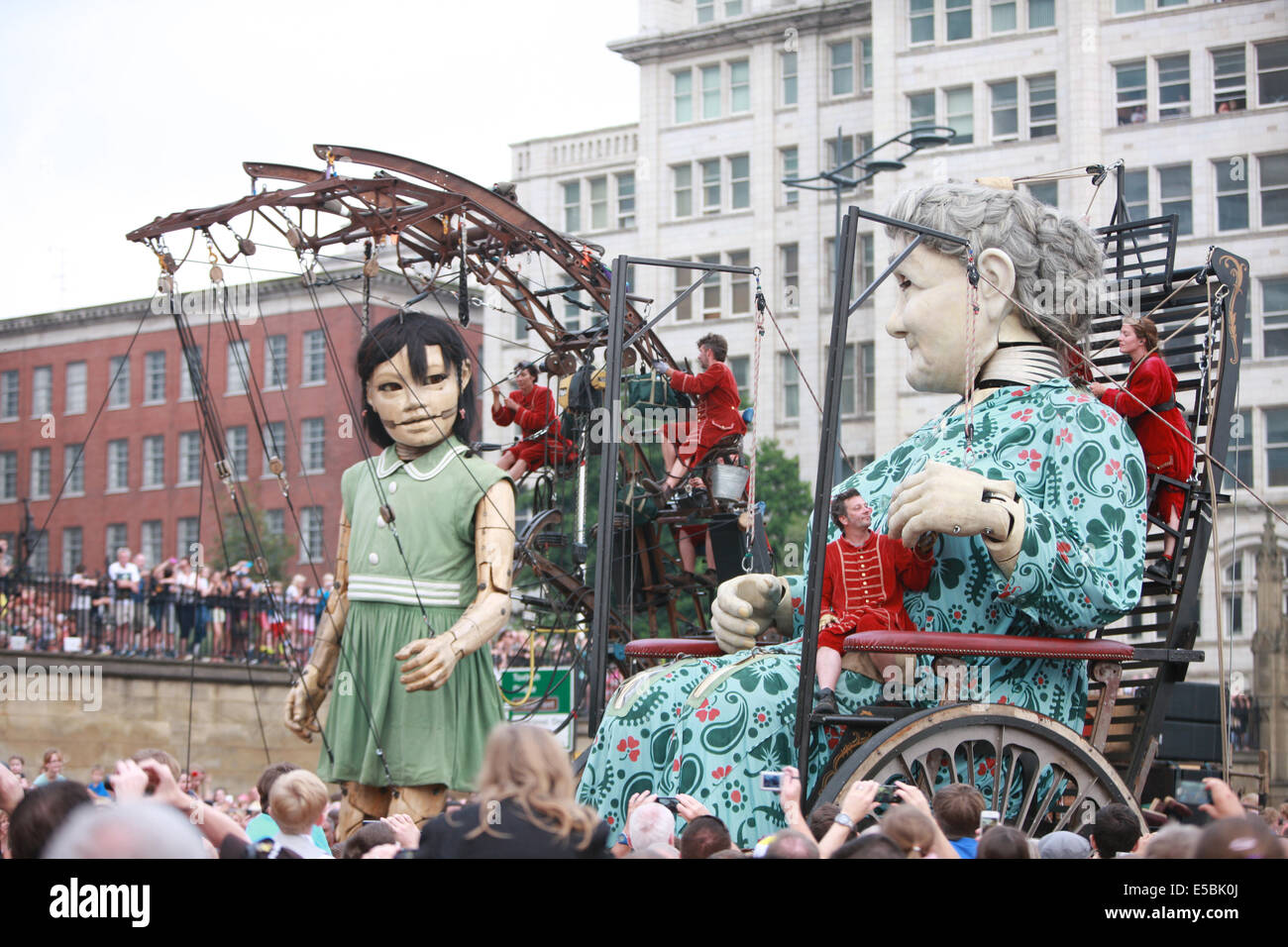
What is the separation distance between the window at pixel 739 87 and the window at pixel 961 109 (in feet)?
19.5

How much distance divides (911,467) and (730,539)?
3431 millimetres

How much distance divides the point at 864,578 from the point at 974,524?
2.47ft

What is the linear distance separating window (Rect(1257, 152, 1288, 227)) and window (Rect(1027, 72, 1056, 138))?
4.29 m

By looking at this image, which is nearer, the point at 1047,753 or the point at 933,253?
the point at 1047,753

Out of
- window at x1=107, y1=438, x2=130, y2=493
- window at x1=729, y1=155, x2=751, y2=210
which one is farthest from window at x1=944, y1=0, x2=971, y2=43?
window at x1=107, y1=438, x2=130, y2=493

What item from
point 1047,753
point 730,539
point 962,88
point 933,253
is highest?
point 962,88

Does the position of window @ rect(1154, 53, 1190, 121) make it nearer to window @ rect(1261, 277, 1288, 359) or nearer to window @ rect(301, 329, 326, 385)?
window @ rect(1261, 277, 1288, 359)

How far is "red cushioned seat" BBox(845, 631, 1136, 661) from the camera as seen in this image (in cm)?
686

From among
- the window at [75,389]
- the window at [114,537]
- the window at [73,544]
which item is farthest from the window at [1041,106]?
the window at [73,544]

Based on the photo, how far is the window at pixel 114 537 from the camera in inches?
1784

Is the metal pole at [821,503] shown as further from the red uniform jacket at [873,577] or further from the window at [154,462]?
the window at [154,462]

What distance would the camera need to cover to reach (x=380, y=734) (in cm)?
770
